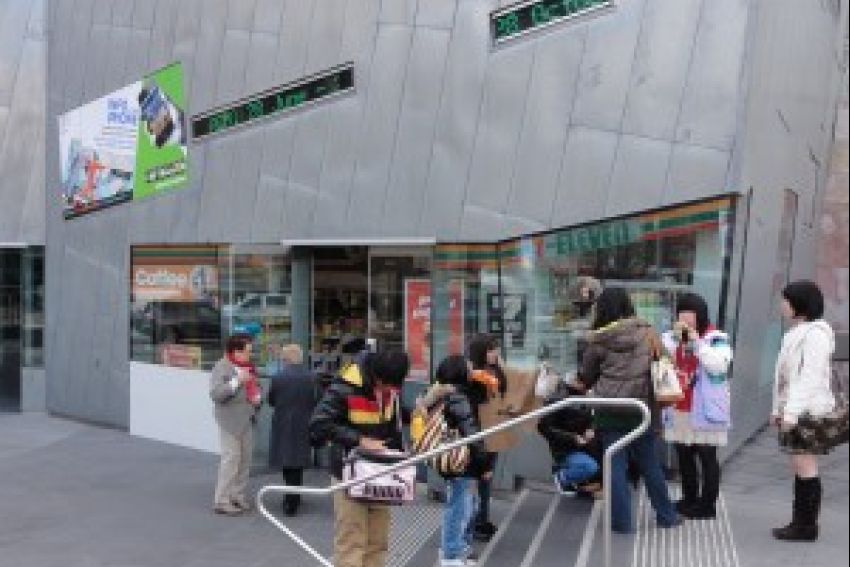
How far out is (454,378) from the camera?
24.1 feet

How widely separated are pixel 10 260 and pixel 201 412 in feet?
19.5

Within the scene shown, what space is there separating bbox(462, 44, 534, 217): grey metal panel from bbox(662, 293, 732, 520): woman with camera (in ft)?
8.91

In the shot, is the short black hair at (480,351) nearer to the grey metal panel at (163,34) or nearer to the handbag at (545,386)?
the handbag at (545,386)

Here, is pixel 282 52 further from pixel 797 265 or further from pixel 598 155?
pixel 797 265

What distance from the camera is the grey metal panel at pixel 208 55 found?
1283cm

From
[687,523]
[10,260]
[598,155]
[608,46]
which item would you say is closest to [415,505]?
[687,523]

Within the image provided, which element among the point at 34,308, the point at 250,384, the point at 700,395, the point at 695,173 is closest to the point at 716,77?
the point at 695,173

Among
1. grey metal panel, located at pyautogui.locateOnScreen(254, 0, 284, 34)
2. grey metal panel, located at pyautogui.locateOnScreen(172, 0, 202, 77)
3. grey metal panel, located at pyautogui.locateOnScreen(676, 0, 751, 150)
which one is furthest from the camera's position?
grey metal panel, located at pyautogui.locateOnScreen(172, 0, 202, 77)

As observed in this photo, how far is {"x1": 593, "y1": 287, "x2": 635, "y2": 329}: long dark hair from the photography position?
743 centimetres

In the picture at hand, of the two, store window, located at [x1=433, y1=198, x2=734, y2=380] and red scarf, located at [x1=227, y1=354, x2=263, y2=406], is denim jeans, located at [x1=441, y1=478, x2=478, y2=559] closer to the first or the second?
store window, located at [x1=433, y1=198, x2=734, y2=380]

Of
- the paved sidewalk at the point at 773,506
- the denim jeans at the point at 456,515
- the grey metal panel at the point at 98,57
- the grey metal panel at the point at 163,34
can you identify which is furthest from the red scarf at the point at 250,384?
the grey metal panel at the point at 98,57

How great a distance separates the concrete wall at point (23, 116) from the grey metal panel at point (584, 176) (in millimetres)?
9258

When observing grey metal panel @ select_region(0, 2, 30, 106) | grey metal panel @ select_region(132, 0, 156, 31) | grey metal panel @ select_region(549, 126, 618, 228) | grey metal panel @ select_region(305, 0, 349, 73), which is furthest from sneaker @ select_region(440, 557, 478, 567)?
grey metal panel @ select_region(0, 2, 30, 106)

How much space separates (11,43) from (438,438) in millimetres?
11969
